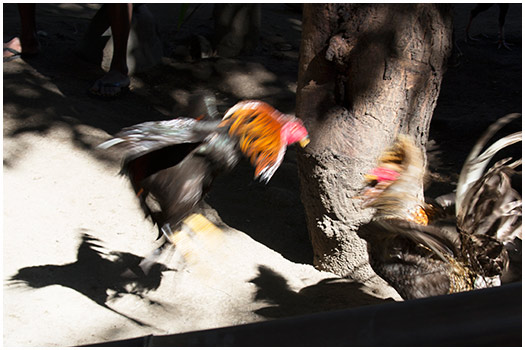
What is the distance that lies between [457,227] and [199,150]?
4.23ft

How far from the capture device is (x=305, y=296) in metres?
3.20

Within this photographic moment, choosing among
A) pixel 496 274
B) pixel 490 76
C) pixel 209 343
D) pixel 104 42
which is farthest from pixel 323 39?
pixel 490 76

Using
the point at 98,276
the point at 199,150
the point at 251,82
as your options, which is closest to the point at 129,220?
the point at 98,276

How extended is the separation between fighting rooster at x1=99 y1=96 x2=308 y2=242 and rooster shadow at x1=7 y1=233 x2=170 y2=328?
958 millimetres

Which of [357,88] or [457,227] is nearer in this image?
[457,227]

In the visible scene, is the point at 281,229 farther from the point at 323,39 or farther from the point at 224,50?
the point at 224,50

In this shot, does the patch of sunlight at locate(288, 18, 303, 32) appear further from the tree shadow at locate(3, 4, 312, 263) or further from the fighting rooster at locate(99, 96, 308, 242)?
the fighting rooster at locate(99, 96, 308, 242)

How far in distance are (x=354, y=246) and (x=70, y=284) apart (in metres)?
1.75

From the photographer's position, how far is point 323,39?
297cm

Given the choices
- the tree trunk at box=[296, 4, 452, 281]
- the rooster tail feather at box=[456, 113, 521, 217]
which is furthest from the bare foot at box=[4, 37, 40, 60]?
the rooster tail feather at box=[456, 113, 521, 217]

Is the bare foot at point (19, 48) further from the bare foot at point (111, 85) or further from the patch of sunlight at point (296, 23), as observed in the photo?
the patch of sunlight at point (296, 23)

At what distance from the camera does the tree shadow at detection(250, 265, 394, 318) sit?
120 inches

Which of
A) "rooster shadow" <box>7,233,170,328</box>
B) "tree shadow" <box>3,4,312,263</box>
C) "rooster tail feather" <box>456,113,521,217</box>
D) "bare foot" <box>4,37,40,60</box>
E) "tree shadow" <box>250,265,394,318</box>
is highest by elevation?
"rooster tail feather" <box>456,113,521,217</box>

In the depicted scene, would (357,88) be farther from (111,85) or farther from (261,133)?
(111,85)
